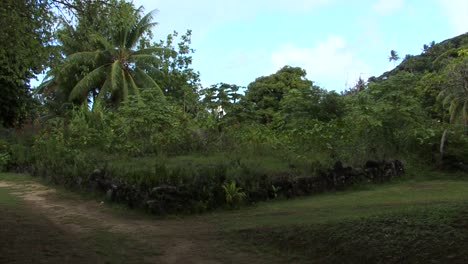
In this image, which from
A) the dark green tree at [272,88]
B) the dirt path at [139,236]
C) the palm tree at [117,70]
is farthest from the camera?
the dark green tree at [272,88]

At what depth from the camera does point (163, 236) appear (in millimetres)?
8344

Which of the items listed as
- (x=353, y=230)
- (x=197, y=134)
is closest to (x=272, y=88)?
(x=197, y=134)

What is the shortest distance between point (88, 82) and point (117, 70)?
201 centimetres

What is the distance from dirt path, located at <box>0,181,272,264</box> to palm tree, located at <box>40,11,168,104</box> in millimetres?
16249

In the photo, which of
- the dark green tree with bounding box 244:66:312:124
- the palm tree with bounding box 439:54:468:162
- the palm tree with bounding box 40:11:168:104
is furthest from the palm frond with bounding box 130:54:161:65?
the palm tree with bounding box 439:54:468:162

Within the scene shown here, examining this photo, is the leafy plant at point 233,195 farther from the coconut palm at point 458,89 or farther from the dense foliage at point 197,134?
the coconut palm at point 458,89

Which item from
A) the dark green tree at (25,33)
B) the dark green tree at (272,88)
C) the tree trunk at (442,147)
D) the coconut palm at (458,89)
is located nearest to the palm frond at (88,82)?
the dark green tree at (272,88)

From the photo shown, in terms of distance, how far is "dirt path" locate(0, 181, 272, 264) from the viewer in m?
6.90

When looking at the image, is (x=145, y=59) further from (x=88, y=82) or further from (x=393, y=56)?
(x=393, y=56)

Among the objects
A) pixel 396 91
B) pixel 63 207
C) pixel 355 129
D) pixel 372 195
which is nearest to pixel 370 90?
pixel 396 91

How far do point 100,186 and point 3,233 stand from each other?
14.4 feet

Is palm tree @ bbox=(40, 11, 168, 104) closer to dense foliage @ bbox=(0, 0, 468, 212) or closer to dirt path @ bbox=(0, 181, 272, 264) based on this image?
dense foliage @ bbox=(0, 0, 468, 212)

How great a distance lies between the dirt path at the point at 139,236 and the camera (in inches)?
272

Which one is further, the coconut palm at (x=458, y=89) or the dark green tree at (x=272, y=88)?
the dark green tree at (x=272, y=88)
